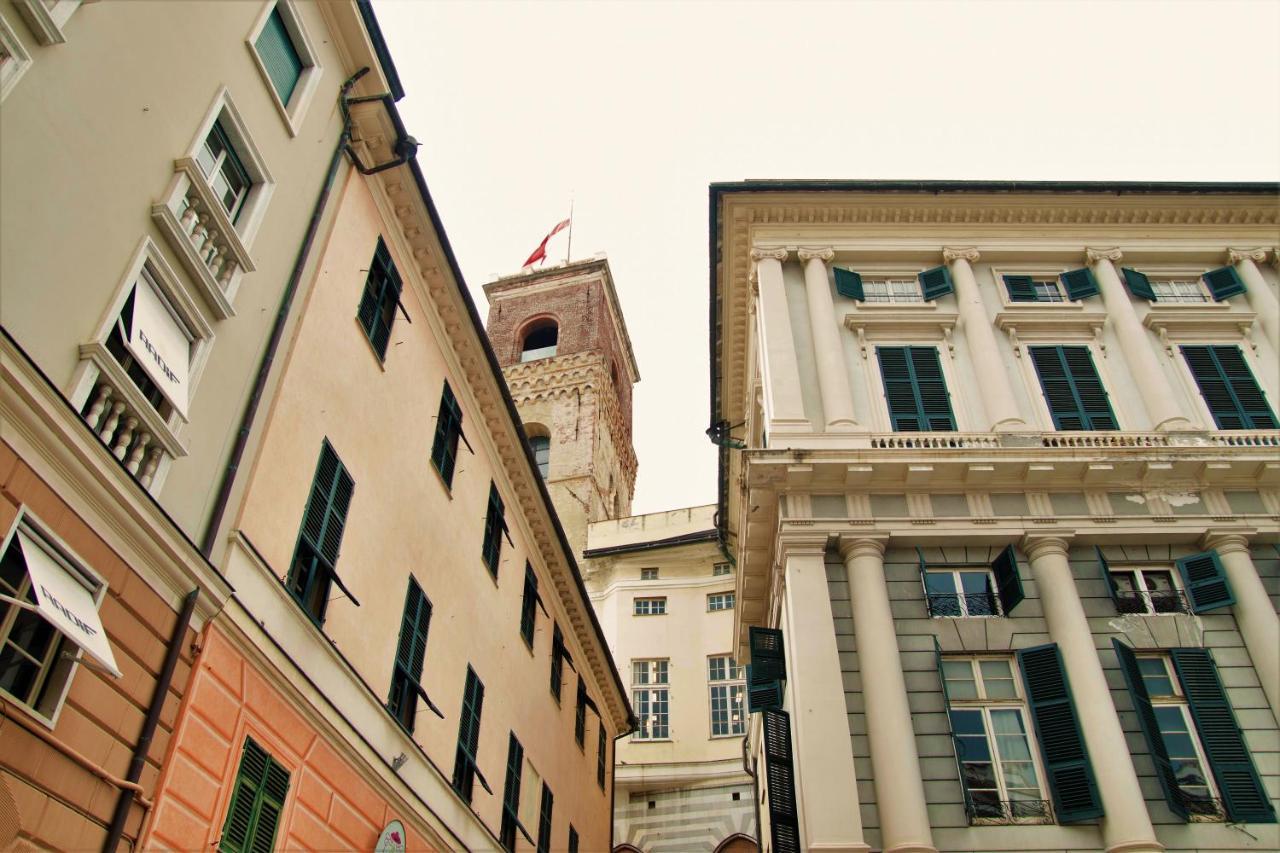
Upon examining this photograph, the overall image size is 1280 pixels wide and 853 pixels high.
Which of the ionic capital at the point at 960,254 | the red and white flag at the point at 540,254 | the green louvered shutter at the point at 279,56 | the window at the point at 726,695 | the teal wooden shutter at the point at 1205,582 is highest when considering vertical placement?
the red and white flag at the point at 540,254

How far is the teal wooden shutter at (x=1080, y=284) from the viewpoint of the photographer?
20.5 m

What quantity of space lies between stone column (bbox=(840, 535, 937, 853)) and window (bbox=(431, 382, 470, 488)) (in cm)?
664

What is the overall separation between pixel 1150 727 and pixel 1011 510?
12.9 feet

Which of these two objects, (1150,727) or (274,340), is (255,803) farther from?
(1150,727)

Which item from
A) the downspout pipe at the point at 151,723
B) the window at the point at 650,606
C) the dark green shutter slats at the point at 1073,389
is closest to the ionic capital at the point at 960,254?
the dark green shutter slats at the point at 1073,389

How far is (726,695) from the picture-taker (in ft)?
114

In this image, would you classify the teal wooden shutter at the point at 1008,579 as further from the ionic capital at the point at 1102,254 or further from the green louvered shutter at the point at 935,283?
the ionic capital at the point at 1102,254

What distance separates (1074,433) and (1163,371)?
3.13 meters

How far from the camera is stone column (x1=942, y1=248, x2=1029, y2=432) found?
18031mm

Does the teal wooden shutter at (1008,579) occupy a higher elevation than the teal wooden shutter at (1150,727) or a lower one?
higher

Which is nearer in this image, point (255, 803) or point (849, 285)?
point (255, 803)

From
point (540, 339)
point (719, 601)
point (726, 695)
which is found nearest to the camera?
point (726, 695)

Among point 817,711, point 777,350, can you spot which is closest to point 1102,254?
point 777,350

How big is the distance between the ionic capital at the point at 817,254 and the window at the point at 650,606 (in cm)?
1921
